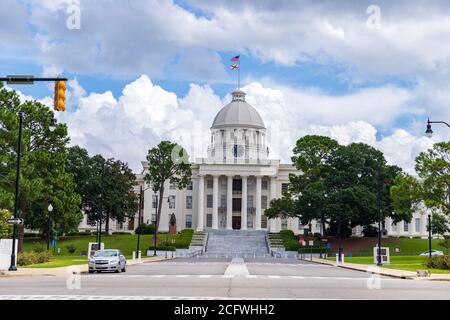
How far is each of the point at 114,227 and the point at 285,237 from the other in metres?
37.7

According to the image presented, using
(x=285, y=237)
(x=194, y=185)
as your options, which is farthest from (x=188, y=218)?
(x=285, y=237)

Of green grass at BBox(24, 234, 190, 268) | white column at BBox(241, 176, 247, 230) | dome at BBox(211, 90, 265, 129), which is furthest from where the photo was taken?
dome at BBox(211, 90, 265, 129)

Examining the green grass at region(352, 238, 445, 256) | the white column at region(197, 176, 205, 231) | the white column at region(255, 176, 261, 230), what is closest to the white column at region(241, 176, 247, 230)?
the white column at region(255, 176, 261, 230)

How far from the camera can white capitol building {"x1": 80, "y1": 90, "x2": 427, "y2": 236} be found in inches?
4483

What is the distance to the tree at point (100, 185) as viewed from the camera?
103 m

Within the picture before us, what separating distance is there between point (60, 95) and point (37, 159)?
33839mm

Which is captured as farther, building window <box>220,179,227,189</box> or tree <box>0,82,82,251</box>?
building window <box>220,179,227,189</box>

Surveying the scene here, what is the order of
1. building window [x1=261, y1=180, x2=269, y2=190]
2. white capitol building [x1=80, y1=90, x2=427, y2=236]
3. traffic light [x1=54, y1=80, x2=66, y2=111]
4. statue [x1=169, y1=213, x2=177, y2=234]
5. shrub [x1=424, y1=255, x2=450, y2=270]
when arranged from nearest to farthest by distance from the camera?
1. traffic light [x1=54, y1=80, x2=66, y2=111]
2. shrub [x1=424, y1=255, x2=450, y2=270]
3. statue [x1=169, y1=213, x2=177, y2=234]
4. white capitol building [x1=80, y1=90, x2=427, y2=236]
5. building window [x1=261, y1=180, x2=269, y2=190]

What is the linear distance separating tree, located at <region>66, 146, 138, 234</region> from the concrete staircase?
14845 mm

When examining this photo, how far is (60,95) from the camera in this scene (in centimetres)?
2306

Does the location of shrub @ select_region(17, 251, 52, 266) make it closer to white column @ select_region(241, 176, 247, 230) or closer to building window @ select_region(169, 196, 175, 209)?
white column @ select_region(241, 176, 247, 230)

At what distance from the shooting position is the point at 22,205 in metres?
56.1

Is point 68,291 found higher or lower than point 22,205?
lower
